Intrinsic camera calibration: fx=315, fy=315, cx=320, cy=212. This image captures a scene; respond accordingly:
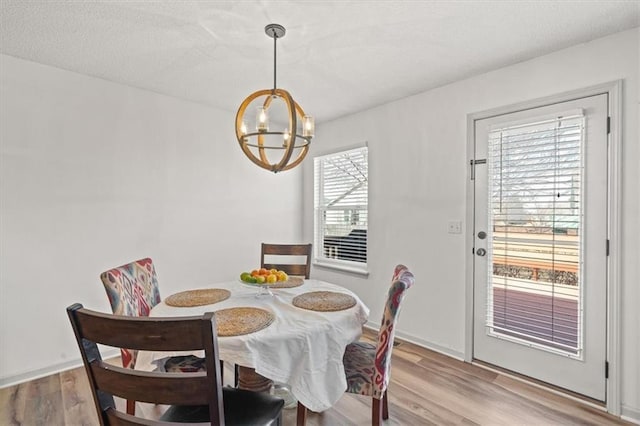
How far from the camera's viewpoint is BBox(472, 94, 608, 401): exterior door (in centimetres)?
207

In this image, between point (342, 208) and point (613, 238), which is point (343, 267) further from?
point (613, 238)

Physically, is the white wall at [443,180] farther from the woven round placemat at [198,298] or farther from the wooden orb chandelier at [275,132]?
the woven round placemat at [198,298]

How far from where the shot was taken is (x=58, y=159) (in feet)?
8.34

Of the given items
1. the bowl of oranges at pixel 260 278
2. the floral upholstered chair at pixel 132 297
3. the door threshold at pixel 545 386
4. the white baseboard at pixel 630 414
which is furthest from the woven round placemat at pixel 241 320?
the white baseboard at pixel 630 414

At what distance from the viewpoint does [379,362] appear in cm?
158

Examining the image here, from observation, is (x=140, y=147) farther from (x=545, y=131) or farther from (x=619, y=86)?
(x=619, y=86)

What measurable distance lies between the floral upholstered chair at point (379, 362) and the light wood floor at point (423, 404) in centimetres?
45

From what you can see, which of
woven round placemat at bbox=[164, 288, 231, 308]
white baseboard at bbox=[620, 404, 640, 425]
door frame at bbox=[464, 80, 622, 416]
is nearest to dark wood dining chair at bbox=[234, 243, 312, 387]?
woven round placemat at bbox=[164, 288, 231, 308]

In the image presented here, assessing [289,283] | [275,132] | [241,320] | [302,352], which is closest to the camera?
[302,352]

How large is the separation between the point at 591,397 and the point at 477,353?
722 millimetres

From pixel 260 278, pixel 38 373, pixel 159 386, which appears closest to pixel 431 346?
pixel 260 278

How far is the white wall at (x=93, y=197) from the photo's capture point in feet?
7.77

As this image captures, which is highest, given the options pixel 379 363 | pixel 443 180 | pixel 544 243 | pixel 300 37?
pixel 300 37

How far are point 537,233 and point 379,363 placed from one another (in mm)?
1594
